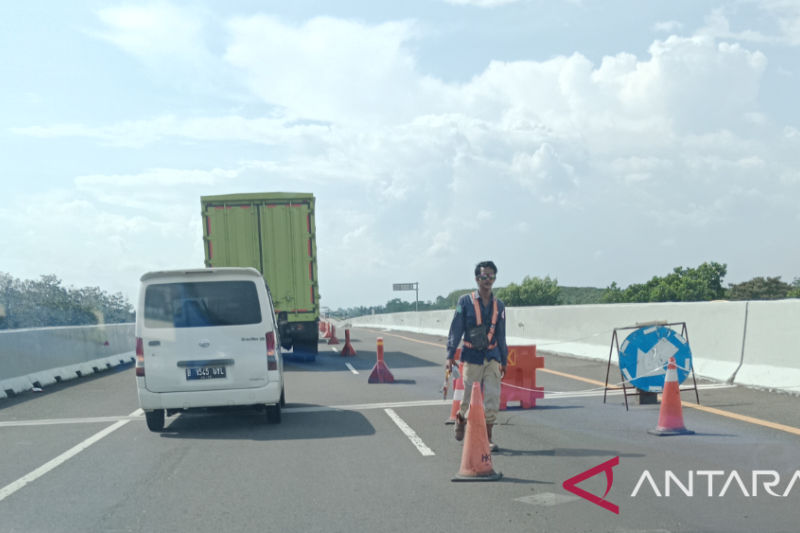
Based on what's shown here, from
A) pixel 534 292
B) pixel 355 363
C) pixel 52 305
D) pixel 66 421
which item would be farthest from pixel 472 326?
pixel 534 292

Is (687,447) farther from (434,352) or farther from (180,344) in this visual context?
(434,352)

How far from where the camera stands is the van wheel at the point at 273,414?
9203mm

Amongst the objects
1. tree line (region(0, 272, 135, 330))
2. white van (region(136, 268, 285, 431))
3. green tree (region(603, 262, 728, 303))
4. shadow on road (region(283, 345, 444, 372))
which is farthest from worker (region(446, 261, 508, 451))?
green tree (region(603, 262, 728, 303))

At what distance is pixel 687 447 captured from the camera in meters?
7.03

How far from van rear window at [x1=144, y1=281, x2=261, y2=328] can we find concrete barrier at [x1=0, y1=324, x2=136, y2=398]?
19.8 feet

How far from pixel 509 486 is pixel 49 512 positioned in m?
3.56

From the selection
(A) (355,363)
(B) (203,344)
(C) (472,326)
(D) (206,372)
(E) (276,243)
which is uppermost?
(E) (276,243)

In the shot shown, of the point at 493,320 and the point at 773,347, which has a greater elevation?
the point at 493,320

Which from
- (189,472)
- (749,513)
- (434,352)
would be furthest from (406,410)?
(434,352)

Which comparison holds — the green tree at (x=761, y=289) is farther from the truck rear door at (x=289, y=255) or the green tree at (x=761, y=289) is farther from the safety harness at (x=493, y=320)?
the safety harness at (x=493, y=320)

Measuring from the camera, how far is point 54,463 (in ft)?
23.7

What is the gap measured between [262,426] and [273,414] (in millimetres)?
203

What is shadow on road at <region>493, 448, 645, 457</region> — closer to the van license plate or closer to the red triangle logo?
the red triangle logo

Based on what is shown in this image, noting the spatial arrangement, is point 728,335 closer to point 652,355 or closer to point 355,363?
point 652,355
